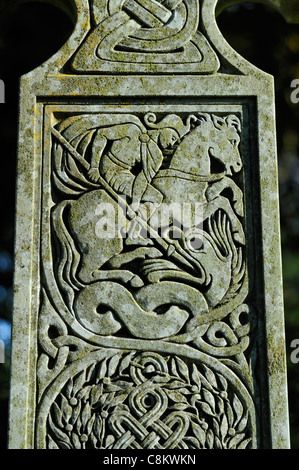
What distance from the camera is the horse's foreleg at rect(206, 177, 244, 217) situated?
3977 mm

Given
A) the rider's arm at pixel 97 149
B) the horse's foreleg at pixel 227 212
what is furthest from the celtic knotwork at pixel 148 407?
the rider's arm at pixel 97 149

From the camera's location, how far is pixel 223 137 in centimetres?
404

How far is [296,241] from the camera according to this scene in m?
7.94

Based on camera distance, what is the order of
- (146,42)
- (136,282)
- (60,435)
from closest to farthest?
(60,435)
(136,282)
(146,42)

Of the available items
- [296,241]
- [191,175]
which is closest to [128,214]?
[191,175]

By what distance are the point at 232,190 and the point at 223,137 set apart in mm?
272

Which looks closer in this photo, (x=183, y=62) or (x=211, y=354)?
(x=211, y=354)

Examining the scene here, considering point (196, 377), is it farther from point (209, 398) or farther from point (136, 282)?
point (136, 282)

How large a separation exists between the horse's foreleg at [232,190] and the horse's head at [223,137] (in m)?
0.06

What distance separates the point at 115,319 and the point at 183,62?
1.33m

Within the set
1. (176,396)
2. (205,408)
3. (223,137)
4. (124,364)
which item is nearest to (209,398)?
(205,408)

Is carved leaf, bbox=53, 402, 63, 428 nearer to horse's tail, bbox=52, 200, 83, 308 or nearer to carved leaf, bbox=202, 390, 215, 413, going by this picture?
horse's tail, bbox=52, 200, 83, 308

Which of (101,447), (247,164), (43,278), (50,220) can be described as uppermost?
(247,164)

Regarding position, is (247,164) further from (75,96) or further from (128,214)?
(75,96)
